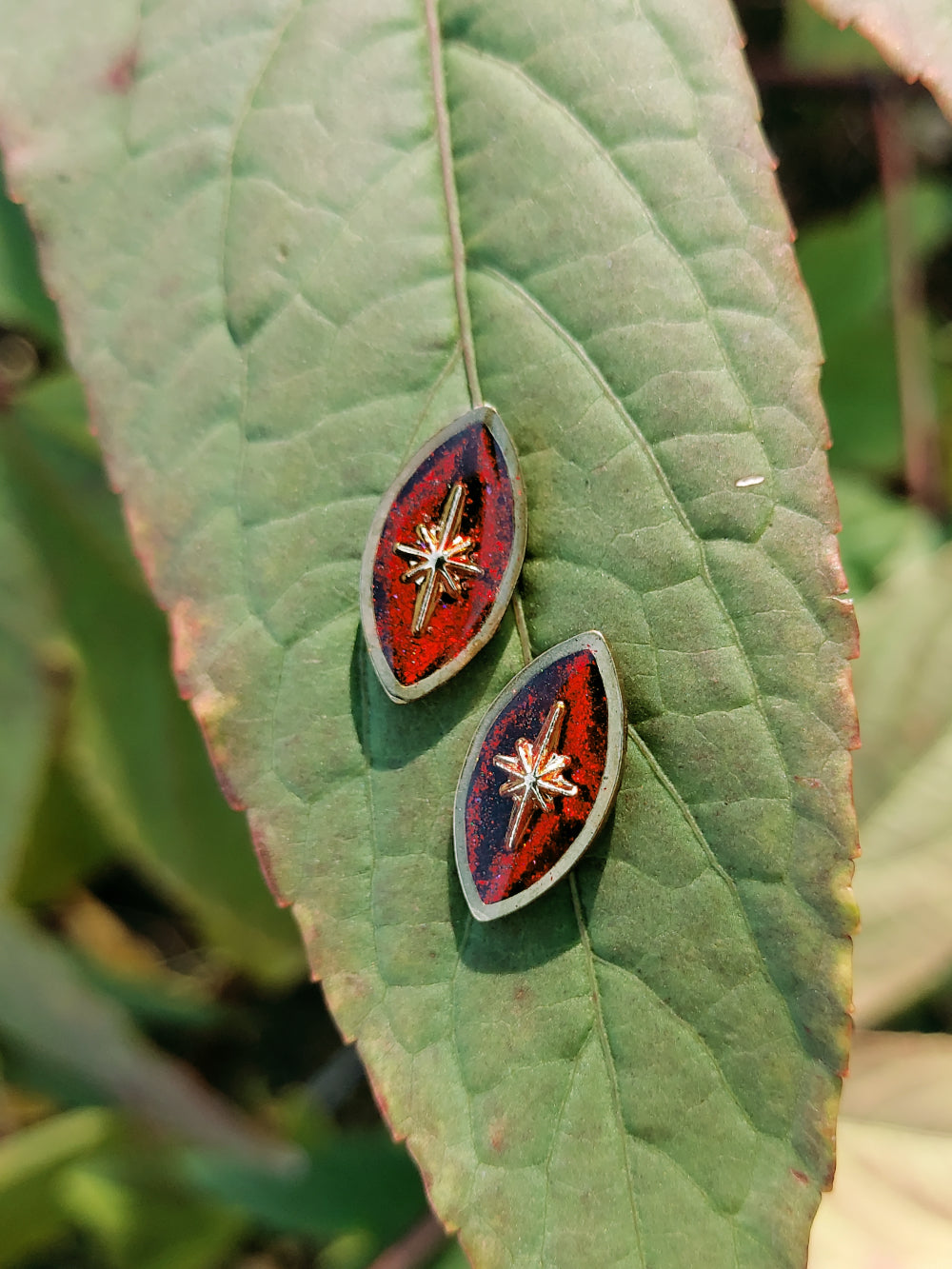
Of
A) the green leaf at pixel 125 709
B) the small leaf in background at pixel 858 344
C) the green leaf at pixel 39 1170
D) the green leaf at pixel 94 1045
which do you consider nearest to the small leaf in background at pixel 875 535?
the small leaf in background at pixel 858 344

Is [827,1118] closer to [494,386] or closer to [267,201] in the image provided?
[494,386]

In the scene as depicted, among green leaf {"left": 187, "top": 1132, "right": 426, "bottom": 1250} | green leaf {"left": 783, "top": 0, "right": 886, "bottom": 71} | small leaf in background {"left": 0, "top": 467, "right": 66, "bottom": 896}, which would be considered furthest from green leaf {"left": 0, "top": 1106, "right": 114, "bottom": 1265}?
green leaf {"left": 783, "top": 0, "right": 886, "bottom": 71}

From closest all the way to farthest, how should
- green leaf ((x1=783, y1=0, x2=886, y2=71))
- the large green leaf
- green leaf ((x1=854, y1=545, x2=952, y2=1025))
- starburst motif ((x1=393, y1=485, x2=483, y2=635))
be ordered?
the large green leaf → starburst motif ((x1=393, y1=485, x2=483, y2=635)) → green leaf ((x1=854, y1=545, x2=952, y2=1025)) → green leaf ((x1=783, y1=0, x2=886, y2=71))

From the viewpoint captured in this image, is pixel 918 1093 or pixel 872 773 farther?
pixel 872 773

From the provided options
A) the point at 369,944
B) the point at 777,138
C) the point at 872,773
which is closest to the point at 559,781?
the point at 369,944

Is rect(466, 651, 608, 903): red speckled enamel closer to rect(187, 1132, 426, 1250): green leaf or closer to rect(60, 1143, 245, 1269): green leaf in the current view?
rect(187, 1132, 426, 1250): green leaf

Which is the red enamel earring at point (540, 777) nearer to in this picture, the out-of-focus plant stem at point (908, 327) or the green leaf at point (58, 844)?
the out-of-focus plant stem at point (908, 327)
